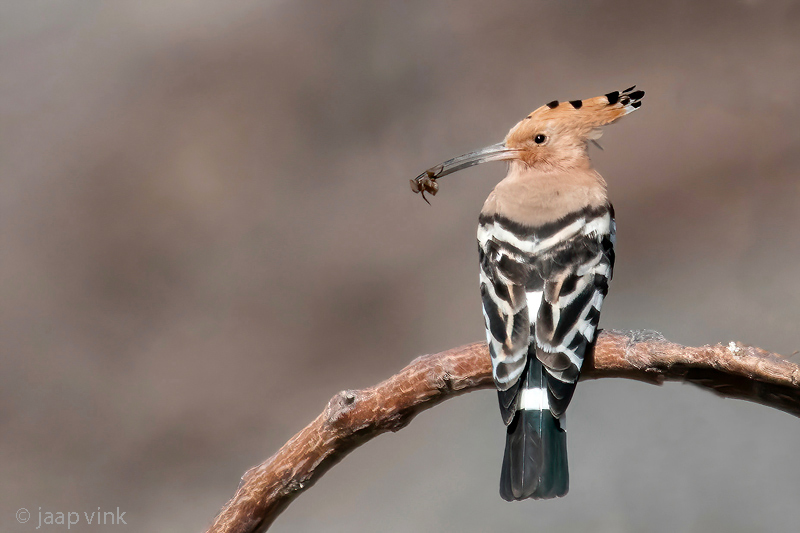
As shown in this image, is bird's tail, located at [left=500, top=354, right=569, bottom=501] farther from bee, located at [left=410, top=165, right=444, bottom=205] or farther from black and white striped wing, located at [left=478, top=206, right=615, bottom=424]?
bee, located at [left=410, top=165, right=444, bottom=205]

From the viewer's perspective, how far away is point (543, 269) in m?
0.96

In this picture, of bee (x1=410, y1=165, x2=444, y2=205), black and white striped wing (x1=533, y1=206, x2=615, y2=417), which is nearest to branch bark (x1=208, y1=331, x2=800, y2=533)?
black and white striped wing (x1=533, y1=206, x2=615, y2=417)

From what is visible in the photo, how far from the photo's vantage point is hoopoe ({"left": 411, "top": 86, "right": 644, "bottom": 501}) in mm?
839

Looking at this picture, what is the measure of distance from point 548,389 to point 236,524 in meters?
0.48

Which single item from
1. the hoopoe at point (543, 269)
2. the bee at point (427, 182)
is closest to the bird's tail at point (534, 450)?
the hoopoe at point (543, 269)

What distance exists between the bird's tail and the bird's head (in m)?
0.45

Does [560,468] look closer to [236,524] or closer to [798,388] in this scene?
[798,388]

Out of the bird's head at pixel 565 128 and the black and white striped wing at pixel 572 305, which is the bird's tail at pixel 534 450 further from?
the bird's head at pixel 565 128

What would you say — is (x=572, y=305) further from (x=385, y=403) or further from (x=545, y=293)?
(x=385, y=403)

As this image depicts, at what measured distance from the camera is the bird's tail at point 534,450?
2.69ft

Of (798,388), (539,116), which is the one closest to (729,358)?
(798,388)

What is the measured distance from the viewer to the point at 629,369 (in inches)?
34.1

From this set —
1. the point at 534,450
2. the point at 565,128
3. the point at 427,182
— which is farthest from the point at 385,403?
the point at 565,128

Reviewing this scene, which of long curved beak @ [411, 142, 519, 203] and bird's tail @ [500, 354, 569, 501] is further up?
long curved beak @ [411, 142, 519, 203]
